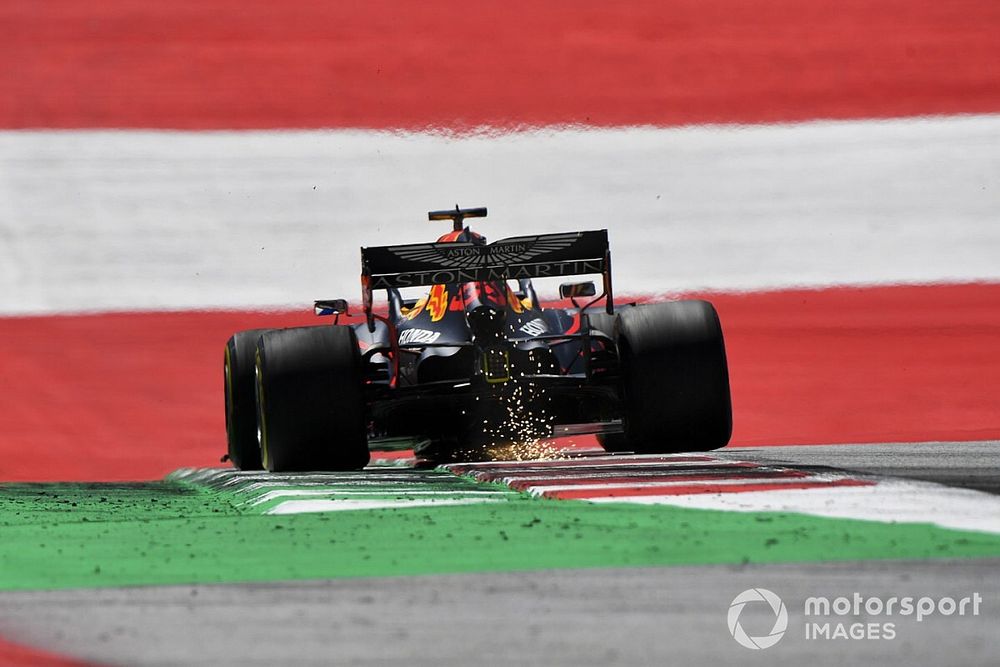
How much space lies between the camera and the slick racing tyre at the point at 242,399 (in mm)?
8469

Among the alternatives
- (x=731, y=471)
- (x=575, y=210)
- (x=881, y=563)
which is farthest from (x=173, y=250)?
(x=881, y=563)

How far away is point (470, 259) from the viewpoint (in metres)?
7.15

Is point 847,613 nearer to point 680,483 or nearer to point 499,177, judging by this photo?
point 680,483

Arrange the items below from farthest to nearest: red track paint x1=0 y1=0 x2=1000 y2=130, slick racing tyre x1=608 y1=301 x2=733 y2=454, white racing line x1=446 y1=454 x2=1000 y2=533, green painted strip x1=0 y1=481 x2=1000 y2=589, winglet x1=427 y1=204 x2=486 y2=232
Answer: red track paint x1=0 y1=0 x2=1000 y2=130 < winglet x1=427 y1=204 x2=486 y2=232 < slick racing tyre x1=608 y1=301 x2=733 y2=454 < white racing line x1=446 y1=454 x2=1000 y2=533 < green painted strip x1=0 y1=481 x2=1000 y2=589

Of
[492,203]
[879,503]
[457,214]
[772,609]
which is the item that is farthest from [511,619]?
[492,203]

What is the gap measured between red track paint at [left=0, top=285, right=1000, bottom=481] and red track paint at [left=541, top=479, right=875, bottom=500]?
5614 mm

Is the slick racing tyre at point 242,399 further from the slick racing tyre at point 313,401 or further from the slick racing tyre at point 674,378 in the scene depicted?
the slick racing tyre at point 674,378

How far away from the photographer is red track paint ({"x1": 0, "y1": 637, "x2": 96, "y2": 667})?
112 inches

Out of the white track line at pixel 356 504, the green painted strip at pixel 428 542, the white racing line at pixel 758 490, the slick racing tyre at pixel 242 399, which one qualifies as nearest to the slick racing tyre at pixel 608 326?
the white racing line at pixel 758 490

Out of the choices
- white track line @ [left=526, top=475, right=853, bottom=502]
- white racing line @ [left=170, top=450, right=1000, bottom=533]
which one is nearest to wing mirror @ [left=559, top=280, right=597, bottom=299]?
white racing line @ [left=170, top=450, right=1000, bottom=533]

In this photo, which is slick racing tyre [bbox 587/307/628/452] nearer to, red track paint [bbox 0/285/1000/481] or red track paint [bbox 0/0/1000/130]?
red track paint [bbox 0/285/1000/481]

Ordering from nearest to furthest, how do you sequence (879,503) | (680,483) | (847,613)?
(847,613) → (879,503) → (680,483)

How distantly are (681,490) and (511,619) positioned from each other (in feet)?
7.92

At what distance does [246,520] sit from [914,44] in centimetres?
835
